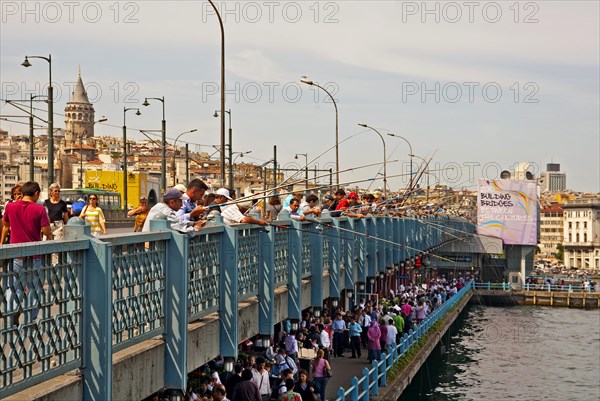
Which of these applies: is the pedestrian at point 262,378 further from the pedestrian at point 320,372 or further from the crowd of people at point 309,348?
the pedestrian at point 320,372

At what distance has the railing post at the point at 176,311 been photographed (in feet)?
35.1

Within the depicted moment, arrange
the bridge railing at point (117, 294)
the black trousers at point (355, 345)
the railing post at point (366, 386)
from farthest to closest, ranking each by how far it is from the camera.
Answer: the black trousers at point (355, 345)
the railing post at point (366, 386)
the bridge railing at point (117, 294)

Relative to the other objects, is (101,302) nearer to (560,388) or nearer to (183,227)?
(183,227)

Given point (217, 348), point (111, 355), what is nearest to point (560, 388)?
point (217, 348)

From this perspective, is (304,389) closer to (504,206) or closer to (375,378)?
(375,378)

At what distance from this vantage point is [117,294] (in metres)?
9.06

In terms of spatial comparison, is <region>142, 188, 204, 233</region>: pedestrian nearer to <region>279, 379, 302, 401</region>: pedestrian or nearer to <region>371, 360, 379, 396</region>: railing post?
<region>279, 379, 302, 401</region>: pedestrian

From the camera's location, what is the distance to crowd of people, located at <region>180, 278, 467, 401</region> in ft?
53.7

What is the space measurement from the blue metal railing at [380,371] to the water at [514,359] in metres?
2.21

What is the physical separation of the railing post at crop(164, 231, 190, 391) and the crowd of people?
3.66m

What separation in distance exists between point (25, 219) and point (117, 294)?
5.97 ft

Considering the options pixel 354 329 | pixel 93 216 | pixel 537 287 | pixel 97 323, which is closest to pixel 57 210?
pixel 93 216

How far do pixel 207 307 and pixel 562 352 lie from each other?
5876cm

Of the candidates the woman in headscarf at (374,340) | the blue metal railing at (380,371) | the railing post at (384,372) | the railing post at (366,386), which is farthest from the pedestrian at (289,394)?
the railing post at (384,372)
